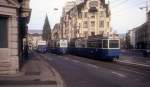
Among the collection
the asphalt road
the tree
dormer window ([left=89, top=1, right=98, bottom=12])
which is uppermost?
dormer window ([left=89, top=1, right=98, bottom=12])

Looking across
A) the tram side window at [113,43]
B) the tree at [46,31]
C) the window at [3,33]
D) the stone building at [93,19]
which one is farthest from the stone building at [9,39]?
the tree at [46,31]

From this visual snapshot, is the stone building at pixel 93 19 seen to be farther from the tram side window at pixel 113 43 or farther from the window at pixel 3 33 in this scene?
the window at pixel 3 33

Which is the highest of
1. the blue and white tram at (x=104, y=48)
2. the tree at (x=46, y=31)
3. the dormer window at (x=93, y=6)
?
the dormer window at (x=93, y=6)

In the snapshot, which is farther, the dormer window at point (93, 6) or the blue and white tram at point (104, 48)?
the dormer window at point (93, 6)

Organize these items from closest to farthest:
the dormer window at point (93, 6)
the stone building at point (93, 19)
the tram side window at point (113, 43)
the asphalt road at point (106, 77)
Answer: the asphalt road at point (106, 77) < the tram side window at point (113, 43) < the stone building at point (93, 19) < the dormer window at point (93, 6)

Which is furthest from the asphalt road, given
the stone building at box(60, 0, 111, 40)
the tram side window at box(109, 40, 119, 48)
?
the stone building at box(60, 0, 111, 40)

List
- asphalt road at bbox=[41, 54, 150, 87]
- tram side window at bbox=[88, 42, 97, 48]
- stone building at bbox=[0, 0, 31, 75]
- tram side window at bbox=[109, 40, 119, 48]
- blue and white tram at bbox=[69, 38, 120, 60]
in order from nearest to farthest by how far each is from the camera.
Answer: asphalt road at bbox=[41, 54, 150, 87] → stone building at bbox=[0, 0, 31, 75] → blue and white tram at bbox=[69, 38, 120, 60] → tram side window at bbox=[109, 40, 119, 48] → tram side window at bbox=[88, 42, 97, 48]

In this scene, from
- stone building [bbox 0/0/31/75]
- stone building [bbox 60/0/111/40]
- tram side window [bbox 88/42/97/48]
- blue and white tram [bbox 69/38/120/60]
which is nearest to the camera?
stone building [bbox 0/0/31/75]

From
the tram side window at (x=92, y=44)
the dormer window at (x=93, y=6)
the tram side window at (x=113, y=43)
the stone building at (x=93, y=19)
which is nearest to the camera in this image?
the tram side window at (x=113, y=43)

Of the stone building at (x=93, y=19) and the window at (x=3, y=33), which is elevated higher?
the stone building at (x=93, y=19)

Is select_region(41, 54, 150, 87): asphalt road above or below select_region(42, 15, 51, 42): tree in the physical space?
below

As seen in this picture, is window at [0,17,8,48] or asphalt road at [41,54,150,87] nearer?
asphalt road at [41,54,150,87]

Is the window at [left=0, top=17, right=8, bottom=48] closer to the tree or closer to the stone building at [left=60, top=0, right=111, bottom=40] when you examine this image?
the stone building at [left=60, top=0, right=111, bottom=40]

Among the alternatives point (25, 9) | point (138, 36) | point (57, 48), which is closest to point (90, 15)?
point (138, 36)
